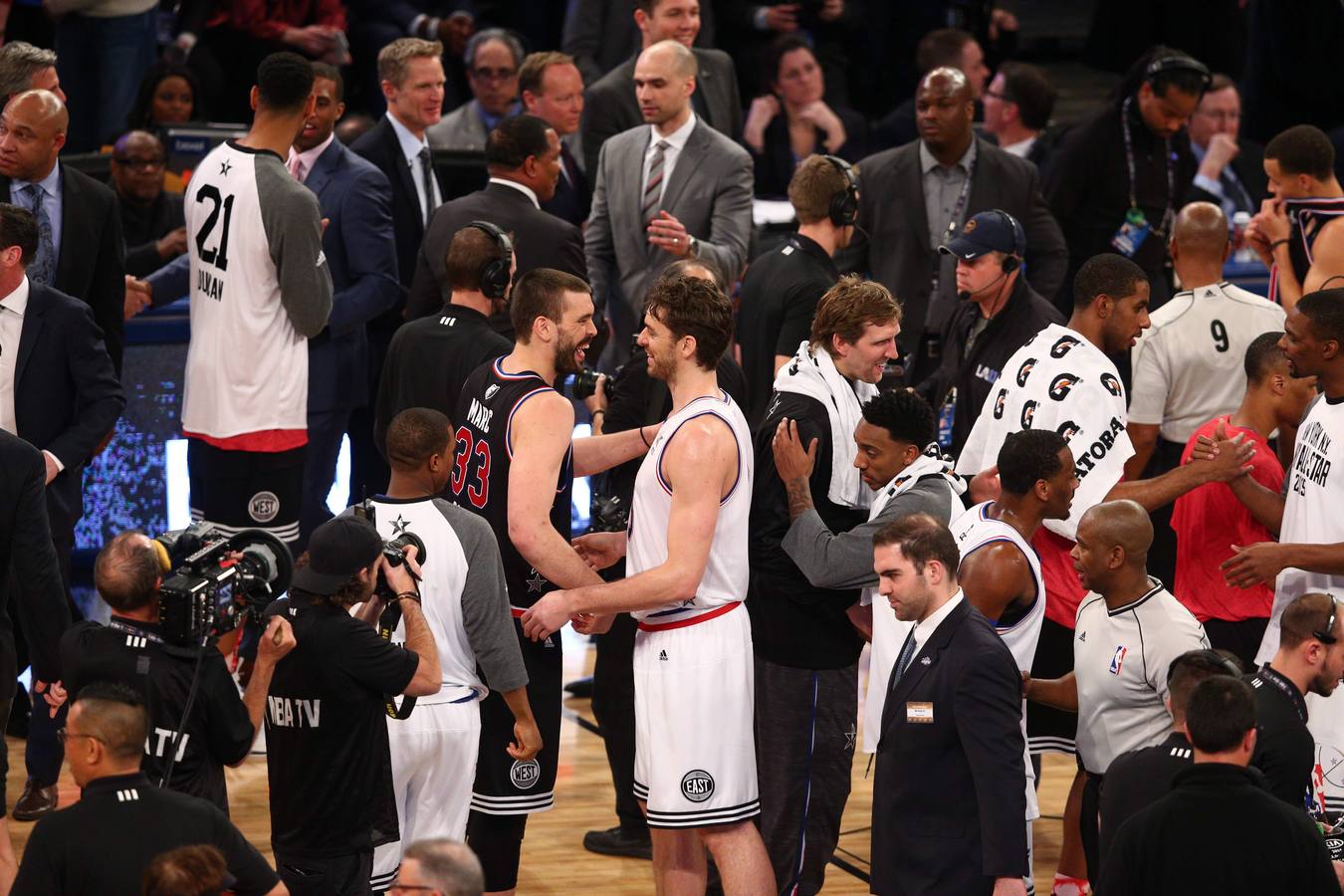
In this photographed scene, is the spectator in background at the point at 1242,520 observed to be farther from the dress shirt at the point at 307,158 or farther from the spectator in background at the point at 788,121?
the spectator in background at the point at 788,121

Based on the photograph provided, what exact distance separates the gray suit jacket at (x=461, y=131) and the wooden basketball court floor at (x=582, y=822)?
3738 millimetres

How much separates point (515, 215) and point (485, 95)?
2.98 metres

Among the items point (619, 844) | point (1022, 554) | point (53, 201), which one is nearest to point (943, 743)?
point (1022, 554)

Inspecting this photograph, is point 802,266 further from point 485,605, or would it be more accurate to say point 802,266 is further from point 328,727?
point 328,727

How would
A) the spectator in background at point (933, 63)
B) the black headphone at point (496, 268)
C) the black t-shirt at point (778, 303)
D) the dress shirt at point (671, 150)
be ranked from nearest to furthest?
1. the black headphone at point (496, 268)
2. the black t-shirt at point (778, 303)
3. the dress shirt at point (671, 150)
4. the spectator in background at point (933, 63)

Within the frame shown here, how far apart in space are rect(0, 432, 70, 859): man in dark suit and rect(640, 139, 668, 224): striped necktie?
3.47 meters

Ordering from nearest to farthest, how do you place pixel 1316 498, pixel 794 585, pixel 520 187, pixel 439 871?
pixel 439 871 < pixel 794 585 < pixel 1316 498 < pixel 520 187

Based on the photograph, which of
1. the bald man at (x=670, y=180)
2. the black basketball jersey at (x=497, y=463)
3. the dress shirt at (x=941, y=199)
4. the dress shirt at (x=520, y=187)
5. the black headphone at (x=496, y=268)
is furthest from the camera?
the dress shirt at (x=941, y=199)

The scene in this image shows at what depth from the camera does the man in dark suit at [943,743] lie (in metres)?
4.50

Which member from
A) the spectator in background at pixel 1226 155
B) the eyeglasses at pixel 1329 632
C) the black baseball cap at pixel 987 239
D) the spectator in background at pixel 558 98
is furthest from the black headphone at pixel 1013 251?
the spectator in background at pixel 1226 155

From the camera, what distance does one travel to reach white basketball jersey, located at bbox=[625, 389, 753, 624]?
5.16m

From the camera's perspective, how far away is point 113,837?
151 inches

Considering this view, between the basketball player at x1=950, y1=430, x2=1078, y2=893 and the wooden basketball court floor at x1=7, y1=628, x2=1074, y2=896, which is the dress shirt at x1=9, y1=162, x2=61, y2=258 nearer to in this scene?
the wooden basketball court floor at x1=7, y1=628, x2=1074, y2=896

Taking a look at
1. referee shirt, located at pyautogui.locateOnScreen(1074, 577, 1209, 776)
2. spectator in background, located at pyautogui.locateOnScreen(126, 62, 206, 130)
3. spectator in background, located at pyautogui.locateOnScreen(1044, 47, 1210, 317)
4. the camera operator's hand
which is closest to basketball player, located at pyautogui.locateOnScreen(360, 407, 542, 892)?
the camera operator's hand
